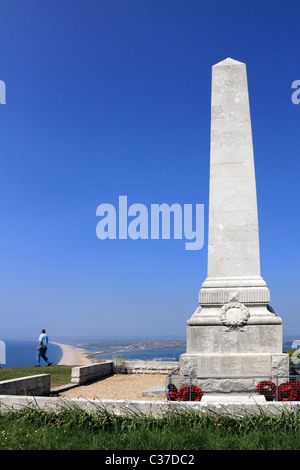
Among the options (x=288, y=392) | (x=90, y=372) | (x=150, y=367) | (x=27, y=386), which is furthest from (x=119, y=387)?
(x=288, y=392)

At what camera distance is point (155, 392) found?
1314 centimetres

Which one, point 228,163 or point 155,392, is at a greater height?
point 228,163

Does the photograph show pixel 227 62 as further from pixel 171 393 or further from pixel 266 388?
pixel 171 393

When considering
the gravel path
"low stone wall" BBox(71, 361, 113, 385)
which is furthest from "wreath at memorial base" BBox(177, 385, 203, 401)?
"low stone wall" BBox(71, 361, 113, 385)

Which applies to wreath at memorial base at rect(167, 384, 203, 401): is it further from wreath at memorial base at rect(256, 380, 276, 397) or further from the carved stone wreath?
the carved stone wreath

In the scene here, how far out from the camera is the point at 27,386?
11969 mm

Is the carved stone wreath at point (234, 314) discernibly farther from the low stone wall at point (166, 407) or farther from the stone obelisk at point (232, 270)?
the low stone wall at point (166, 407)

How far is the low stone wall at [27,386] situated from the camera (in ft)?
36.0

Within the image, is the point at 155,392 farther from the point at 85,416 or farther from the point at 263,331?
the point at 85,416

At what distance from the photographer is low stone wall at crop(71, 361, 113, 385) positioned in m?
15.6

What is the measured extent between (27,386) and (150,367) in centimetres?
898
